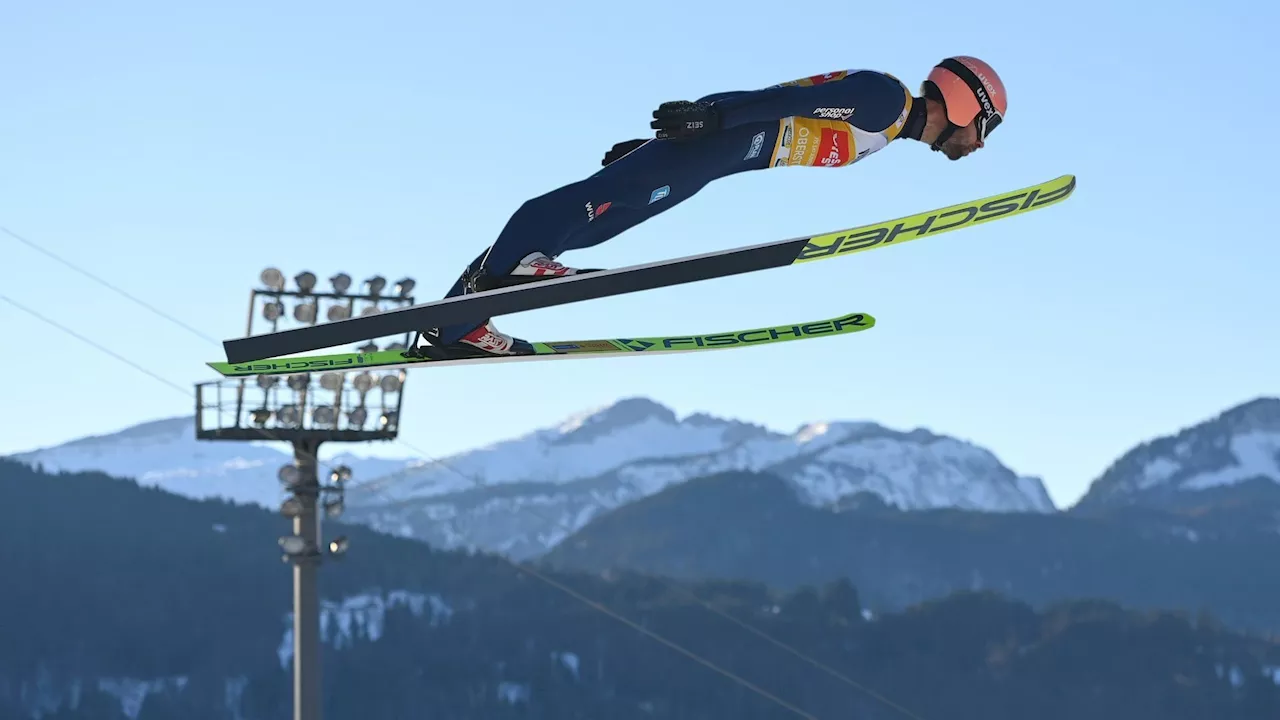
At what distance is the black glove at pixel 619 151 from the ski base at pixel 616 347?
1163 mm

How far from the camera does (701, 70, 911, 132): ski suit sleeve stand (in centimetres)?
757

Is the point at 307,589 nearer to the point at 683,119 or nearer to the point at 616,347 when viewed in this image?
the point at 616,347

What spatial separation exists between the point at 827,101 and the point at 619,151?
0.95 m

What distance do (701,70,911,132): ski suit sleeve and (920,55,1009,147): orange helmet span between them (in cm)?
16

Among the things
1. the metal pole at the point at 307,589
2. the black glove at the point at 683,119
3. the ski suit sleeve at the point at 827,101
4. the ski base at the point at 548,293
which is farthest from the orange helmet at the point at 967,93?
the metal pole at the point at 307,589

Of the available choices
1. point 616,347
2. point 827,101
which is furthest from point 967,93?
point 616,347

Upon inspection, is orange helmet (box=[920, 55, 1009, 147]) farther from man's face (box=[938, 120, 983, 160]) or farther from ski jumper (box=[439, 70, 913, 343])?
ski jumper (box=[439, 70, 913, 343])

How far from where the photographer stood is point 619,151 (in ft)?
26.5

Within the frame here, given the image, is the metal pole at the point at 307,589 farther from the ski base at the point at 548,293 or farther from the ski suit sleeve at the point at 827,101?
the ski suit sleeve at the point at 827,101

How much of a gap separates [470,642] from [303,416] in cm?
10749

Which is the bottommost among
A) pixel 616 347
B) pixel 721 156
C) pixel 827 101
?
pixel 616 347

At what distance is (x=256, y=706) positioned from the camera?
115m

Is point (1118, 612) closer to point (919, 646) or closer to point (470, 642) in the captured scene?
point (919, 646)

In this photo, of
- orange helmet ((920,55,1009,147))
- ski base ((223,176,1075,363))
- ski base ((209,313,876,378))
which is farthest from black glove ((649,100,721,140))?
ski base ((209,313,876,378))
